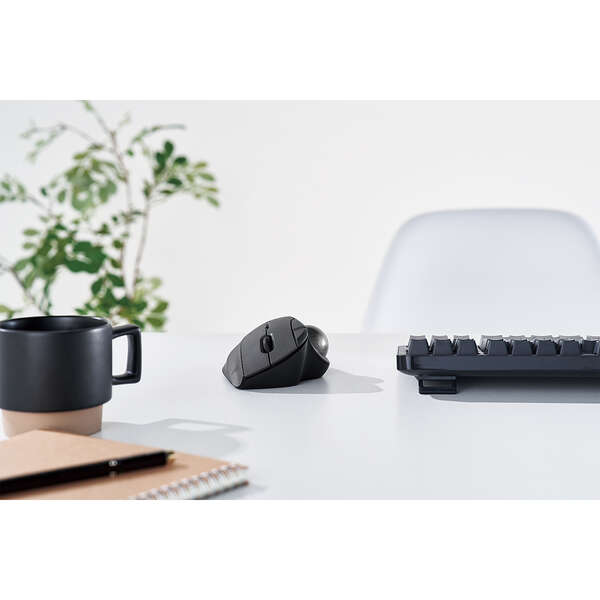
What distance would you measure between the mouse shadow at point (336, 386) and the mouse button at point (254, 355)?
0.09ft

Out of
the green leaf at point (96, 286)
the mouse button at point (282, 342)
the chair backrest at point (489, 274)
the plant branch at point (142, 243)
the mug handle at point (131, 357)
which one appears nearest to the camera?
the mug handle at point (131, 357)

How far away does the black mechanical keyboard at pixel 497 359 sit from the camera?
0.80 meters

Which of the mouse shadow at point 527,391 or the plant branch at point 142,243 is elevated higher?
the plant branch at point 142,243

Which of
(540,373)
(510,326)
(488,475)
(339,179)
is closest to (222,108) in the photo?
(339,179)

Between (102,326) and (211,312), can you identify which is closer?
(102,326)

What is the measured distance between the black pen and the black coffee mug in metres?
0.14

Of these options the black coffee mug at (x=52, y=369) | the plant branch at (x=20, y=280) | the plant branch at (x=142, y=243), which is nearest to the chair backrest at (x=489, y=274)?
the black coffee mug at (x=52, y=369)

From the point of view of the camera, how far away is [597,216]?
2848 mm

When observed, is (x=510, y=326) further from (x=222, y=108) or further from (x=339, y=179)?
(x=222, y=108)

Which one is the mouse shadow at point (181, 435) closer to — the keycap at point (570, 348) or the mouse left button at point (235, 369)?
the mouse left button at point (235, 369)

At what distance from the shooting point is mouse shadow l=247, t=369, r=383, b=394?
835 millimetres

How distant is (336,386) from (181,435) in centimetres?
26

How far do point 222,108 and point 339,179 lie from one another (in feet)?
1.95

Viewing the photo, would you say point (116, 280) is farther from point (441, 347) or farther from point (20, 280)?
point (441, 347)
